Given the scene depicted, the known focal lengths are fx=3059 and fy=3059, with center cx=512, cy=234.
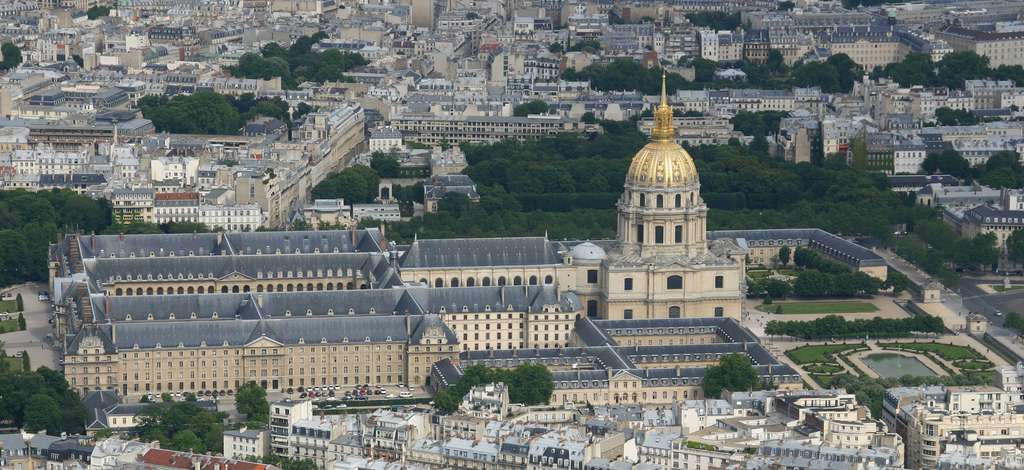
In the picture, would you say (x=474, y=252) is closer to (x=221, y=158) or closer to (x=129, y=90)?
(x=221, y=158)

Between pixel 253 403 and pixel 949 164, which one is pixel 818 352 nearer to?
pixel 253 403

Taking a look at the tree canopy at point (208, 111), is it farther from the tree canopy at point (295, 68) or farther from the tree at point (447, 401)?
the tree at point (447, 401)

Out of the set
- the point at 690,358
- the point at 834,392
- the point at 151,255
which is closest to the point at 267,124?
the point at 151,255

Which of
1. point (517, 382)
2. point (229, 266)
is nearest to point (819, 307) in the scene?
point (517, 382)

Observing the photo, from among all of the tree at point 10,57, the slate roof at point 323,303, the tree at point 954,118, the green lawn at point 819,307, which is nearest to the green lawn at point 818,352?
the green lawn at point 819,307

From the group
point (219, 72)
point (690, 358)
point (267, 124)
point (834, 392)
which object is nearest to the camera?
point (834, 392)
